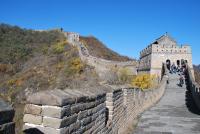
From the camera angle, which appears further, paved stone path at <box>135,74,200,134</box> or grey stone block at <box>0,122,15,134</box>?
paved stone path at <box>135,74,200,134</box>

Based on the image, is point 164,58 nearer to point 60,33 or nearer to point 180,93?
point 180,93

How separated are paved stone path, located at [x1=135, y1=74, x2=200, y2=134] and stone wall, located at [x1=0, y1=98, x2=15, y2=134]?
9.90 metres

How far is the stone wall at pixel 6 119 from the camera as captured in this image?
2787 mm

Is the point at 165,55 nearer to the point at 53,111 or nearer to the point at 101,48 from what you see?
the point at 101,48

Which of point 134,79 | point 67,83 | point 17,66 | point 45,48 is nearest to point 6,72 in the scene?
point 17,66

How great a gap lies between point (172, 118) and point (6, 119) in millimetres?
14461

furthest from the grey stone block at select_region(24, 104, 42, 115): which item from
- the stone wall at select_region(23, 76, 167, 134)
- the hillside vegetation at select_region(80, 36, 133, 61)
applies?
the hillside vegetation at select_region(80, 36, 133, 61)

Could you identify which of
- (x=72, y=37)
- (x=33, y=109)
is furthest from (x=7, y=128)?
(x=72, y=37)

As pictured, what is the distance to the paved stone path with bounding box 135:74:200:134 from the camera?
12.8 meters

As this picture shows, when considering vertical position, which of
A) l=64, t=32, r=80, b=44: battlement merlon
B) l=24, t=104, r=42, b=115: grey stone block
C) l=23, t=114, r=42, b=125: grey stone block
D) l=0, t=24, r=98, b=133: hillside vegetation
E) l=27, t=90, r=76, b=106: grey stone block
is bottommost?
l=23, t=114, r=42, b=125: grey stone block

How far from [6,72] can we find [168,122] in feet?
131

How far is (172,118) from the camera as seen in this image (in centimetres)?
1636

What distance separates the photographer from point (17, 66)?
173ft

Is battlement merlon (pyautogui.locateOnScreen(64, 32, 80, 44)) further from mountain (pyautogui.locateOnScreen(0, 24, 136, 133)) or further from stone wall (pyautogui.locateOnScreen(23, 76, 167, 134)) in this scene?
stone wall (pyautogui.locateOnScreen(23, 76, 167, 134))
